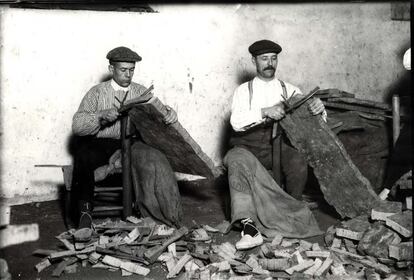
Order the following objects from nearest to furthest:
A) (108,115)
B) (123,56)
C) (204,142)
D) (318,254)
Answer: (318,254) → (108,115) → (123,56) → (204,142)

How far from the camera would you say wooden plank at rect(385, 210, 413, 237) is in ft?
13.9

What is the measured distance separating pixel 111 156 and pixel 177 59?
2.31 metres

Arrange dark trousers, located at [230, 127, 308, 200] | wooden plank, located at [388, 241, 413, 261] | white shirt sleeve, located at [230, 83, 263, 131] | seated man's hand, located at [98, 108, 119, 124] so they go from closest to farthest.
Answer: wooden plank, located at [388, 241, 413, 261]
seated man's hand, located at [98, 108, 119, 124]
white shirt sleeve, located at [230, 83, 263, 131]
dark trousers, located at [230, 127, 308, 200]

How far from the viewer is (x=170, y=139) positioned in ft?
17.4

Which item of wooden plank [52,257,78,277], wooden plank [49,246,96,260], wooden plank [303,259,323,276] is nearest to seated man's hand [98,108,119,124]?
wooden plank [49,246,96,260]

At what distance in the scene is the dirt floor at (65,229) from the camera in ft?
14.3

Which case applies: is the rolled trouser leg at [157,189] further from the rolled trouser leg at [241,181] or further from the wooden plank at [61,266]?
the wooden plank at [61,266]

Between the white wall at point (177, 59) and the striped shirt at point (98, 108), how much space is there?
1.26 meters

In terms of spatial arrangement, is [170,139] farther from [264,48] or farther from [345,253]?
[345,253]

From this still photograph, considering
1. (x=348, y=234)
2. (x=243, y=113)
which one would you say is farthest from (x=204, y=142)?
(x=348, y=234)

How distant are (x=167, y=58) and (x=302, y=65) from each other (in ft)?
7.25

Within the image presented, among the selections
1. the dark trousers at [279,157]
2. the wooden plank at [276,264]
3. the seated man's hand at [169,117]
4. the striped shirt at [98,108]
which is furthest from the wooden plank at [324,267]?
the striped shirt at [98,108]

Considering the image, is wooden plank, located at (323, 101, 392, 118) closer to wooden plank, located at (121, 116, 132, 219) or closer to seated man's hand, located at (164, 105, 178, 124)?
seated man's hand, located at (164, 105, 178, 124)

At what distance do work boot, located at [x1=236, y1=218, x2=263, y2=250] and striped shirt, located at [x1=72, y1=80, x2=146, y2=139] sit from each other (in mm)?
1846
